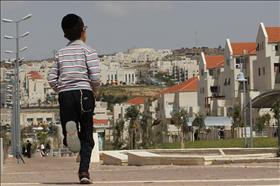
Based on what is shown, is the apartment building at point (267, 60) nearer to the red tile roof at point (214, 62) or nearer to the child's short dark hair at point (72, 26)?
the red tile roof at point (214, 62)

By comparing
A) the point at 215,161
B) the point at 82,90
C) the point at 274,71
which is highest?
the point at 274,71

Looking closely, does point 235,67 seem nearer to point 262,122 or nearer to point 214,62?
point 214,62

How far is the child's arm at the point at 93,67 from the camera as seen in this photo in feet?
29.7

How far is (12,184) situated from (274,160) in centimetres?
819

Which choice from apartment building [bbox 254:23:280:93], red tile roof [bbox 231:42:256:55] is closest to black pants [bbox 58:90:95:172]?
apartment building [bbox 254:23:280:93]

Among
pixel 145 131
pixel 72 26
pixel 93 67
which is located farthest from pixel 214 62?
pixel 93 67

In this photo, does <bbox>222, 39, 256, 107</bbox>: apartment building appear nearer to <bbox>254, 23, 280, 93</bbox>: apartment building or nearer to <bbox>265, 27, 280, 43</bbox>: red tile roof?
<bbox>254, 23, 280, 93</bbox>: apartment building

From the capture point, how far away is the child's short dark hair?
9.11 metres

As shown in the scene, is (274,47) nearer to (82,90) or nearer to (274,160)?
(274,160)

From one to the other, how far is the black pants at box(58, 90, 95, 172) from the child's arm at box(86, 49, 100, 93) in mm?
141

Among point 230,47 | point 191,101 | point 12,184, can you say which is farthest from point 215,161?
point 191,101

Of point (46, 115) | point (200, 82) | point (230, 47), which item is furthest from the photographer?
point (46, 115)

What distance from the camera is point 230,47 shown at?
322ft

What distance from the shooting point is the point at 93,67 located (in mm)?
9047
